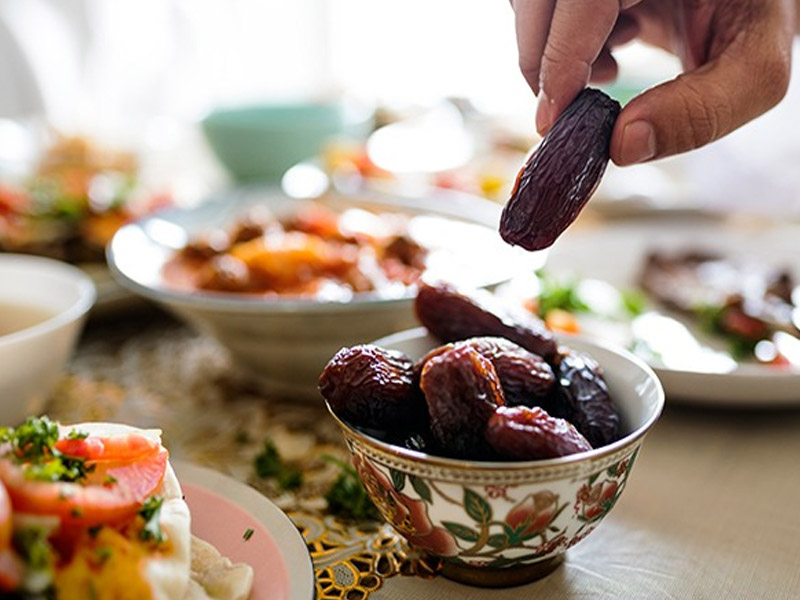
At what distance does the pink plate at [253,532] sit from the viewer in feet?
2.31

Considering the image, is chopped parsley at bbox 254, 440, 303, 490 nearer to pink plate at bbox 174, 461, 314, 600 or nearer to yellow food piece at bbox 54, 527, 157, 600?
pink plate at bbox 174, 461, 314, 600

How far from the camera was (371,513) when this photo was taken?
92 cm

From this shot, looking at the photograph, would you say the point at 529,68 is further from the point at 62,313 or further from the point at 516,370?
the point at 62,313

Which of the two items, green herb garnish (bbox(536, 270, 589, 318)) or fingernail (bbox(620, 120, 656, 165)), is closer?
fingernail (bbox(620, 120, 656, 165))

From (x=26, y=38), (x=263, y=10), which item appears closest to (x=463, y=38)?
(x=263, y=10)

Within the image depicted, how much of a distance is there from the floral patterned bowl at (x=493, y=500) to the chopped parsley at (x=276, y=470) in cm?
22

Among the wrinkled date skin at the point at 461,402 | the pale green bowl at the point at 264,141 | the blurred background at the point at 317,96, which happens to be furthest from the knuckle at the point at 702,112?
the pale green bowl at the point at 264,141

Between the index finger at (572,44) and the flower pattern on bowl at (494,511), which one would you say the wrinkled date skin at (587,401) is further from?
the index finger at (572,44)

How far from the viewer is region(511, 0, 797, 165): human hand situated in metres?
0.86

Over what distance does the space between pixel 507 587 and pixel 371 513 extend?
179 millimetres

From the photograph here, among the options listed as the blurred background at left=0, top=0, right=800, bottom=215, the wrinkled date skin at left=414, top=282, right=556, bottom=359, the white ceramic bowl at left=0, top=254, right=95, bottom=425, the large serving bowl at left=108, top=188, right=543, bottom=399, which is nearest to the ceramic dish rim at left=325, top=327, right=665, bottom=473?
the wrinkled date skin at left=414, top=282, right=556, bottom=359

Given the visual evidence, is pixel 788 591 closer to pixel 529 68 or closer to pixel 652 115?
pixel 652 115

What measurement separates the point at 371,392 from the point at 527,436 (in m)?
0.14

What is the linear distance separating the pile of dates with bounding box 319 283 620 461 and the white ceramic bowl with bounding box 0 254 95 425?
439 millimetres
